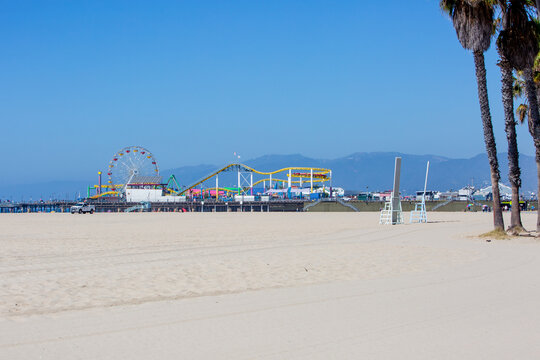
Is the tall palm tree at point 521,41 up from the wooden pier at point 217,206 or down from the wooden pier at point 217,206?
up

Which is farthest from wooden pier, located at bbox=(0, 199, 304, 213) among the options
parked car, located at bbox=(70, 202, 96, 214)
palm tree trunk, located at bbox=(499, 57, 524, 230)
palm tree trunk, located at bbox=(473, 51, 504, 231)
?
palm tree trunk, located at bbox=(499, 57, 524, 230)

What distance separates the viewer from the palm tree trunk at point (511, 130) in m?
17.3

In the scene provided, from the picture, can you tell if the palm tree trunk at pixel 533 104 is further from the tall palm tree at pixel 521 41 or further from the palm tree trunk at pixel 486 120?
the palm tree trunk at pixel 486 120

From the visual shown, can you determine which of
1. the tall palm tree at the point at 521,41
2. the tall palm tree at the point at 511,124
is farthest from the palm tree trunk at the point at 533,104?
the tall palm tree at the point at 511,124

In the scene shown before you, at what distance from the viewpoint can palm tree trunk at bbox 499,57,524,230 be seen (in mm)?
17266

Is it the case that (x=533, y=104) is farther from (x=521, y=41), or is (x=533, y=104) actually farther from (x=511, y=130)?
(x=521, y=41)
